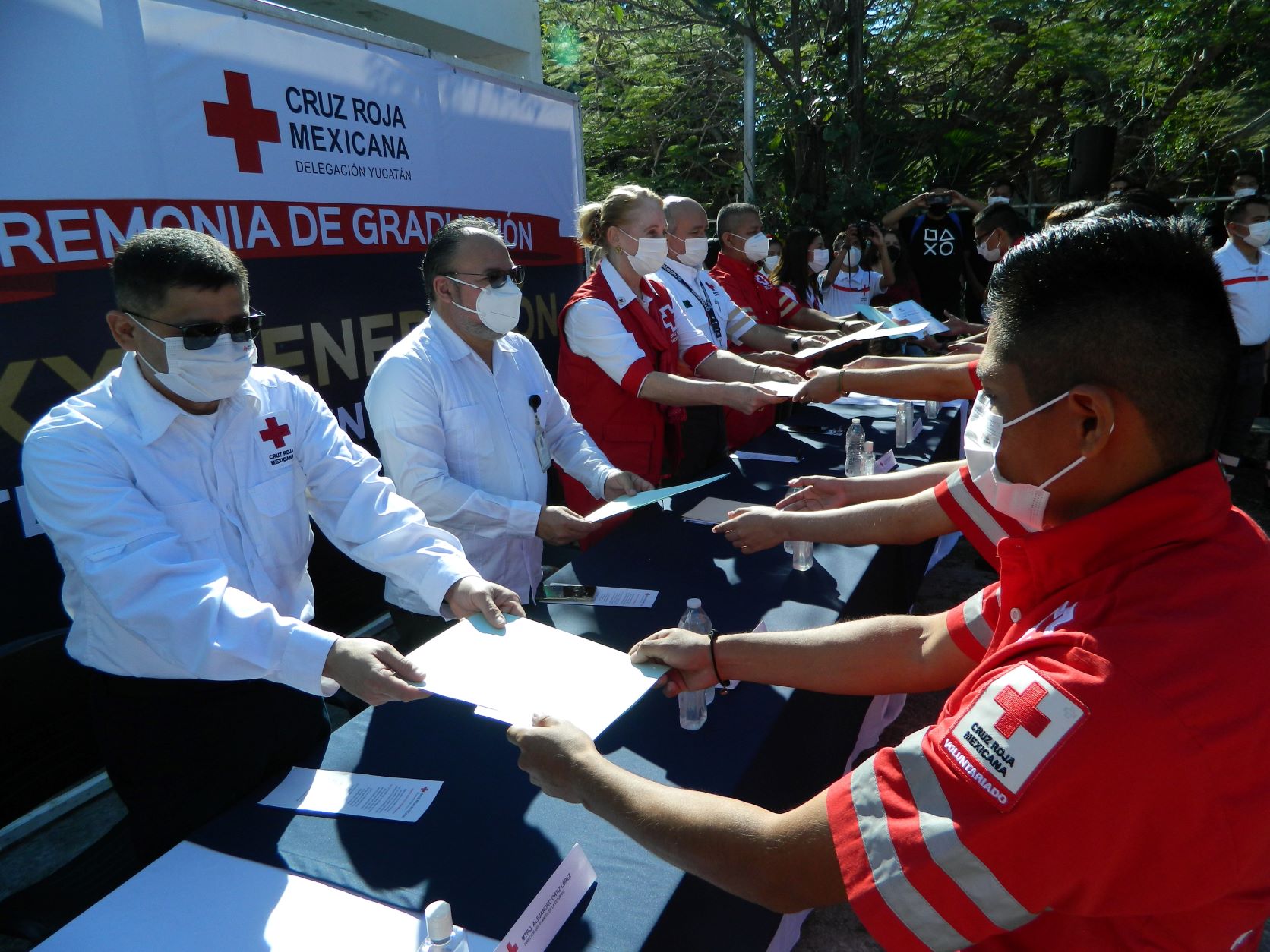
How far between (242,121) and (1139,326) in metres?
3.32

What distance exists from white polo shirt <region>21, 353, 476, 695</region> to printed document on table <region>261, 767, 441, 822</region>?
17 centimetres

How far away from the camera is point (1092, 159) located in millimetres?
7629

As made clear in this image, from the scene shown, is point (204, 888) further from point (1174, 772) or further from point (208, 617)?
point (1174, 772)

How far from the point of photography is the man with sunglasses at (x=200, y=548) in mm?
1506

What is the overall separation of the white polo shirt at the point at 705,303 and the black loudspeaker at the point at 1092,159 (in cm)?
459

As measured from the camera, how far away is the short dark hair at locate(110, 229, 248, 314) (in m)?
1.74

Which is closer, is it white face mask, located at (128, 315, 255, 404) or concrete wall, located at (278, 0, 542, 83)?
white face mask, located at (128, 315, 255, 404)

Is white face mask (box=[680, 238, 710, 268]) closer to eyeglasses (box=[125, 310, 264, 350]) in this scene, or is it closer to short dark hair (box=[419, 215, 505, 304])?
short dark hair (box=[419, 215, 505, 304])

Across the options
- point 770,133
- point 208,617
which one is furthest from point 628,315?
point 770,133

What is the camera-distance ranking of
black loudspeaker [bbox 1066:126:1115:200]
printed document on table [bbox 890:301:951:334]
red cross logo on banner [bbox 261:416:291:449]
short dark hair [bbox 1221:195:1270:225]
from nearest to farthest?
red cross logo on banner [bbox 261:416:291:449] → printed document on table [bbox 890:301:951:334] → short dark hair [bbox 1221:195:1270:225] → black loudspeaker [bbox 1066:126:1115:200]

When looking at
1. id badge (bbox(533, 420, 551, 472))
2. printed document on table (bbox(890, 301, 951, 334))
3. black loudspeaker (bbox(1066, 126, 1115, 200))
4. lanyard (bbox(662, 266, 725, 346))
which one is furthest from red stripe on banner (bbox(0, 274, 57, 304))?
black loudspeaker (bbox(1066, 126, 1115, 200))

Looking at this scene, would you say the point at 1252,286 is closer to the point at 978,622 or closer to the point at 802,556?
the point at 802,556

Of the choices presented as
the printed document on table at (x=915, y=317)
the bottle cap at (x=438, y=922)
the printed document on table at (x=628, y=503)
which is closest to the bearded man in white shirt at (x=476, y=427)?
the printed document on table at (x=628, y=503)

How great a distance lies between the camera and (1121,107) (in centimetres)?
1230
